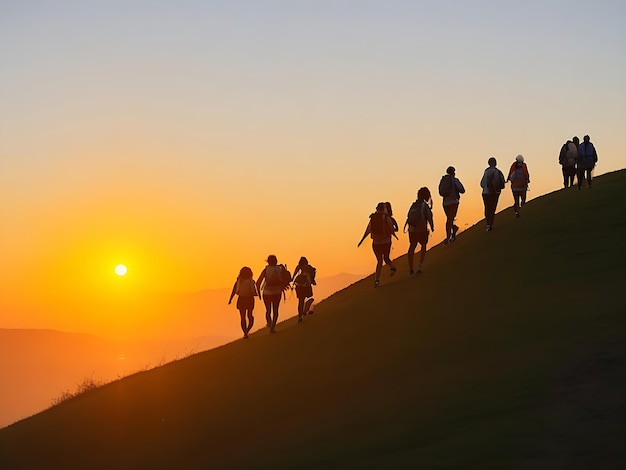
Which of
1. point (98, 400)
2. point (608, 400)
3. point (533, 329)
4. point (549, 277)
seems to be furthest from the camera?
point (98, 400)

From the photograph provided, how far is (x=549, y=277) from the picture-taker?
20828 millimetres

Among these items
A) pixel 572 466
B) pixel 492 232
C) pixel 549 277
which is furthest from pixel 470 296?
pixel 572 466

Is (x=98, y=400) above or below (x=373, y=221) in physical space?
below

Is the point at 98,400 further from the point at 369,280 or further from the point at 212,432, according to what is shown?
the point at 369,280

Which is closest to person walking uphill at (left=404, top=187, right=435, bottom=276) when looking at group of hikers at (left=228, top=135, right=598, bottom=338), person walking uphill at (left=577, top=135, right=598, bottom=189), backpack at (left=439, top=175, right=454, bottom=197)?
group of hikers at (left=228, top=135, right=598, bottom=338)

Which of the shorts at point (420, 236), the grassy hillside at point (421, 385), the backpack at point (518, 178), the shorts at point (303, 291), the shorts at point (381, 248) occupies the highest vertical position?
the backpack at point (518, 178)

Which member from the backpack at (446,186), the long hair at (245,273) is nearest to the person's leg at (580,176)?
the backpack at (446,186)

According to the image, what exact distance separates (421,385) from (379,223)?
10721 mm

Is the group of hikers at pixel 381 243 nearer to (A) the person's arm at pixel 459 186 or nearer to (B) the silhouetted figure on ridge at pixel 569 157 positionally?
(A) the person's arm at pixel 459 186

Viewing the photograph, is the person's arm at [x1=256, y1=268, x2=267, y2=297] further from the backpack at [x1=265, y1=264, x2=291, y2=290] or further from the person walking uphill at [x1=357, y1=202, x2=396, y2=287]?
the person walking uphill at [x1=357, y1=202, x2=396, y2=287]

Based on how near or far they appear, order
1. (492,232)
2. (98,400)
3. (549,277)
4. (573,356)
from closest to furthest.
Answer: (573,356) < (549,277) < (98,400) < (492,232)

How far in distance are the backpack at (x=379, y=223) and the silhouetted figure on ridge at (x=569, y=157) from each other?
9508 millimetres

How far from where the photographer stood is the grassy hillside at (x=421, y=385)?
483 inches

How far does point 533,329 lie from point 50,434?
10.4 m
